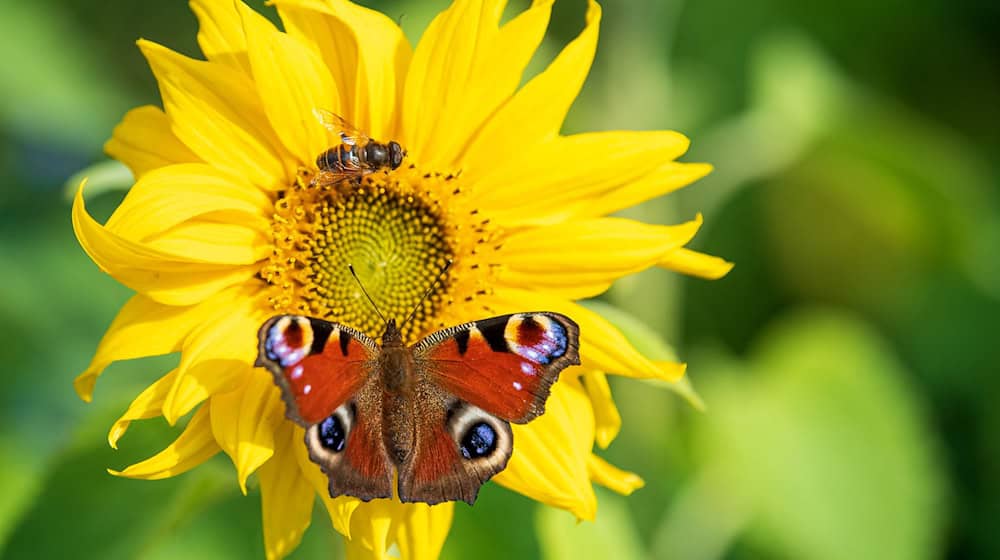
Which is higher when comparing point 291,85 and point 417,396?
point 291,85

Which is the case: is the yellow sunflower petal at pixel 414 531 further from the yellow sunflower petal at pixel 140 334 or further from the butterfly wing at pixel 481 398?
the yellow sunflower petal at pixel 140 334

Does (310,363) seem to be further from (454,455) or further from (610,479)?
(610,479)

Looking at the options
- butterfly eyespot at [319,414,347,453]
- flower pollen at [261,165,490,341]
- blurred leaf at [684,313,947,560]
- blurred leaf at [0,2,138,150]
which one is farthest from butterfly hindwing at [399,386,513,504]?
blurred leaf at [0,2,138,150]

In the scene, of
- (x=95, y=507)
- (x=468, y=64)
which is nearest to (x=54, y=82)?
(x=95, y=507)

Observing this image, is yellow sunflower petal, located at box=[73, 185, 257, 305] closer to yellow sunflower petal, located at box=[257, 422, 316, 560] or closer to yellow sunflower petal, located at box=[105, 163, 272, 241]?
yellow sunflower petal, located at box=[105, 163, 272, 241]

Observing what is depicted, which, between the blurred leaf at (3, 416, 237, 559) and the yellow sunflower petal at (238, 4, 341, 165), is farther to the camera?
the blurred leaf at (3, 416, 237, 559)

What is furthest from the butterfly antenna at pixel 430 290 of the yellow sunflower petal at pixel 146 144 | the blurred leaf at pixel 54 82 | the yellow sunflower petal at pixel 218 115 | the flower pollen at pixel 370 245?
the blurred leaf at pixel 54 82
